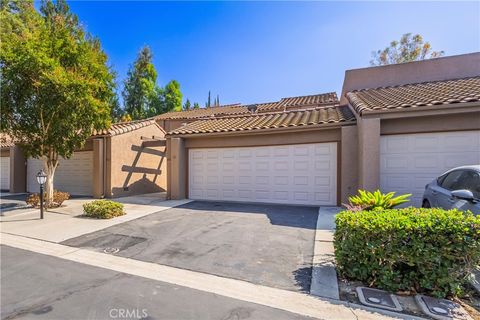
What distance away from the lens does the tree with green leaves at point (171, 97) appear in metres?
32.5

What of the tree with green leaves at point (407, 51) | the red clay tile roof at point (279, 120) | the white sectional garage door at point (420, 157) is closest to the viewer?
the white sectional garage door at point (420, 157)

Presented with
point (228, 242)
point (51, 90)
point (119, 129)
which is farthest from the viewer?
point (119, 129)

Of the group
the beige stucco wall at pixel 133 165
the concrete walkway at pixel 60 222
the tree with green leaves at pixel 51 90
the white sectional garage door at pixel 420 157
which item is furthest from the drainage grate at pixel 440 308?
the beige stucco wall at pixel 133 165

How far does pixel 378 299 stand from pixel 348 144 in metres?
6.63

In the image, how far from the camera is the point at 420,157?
26.2ft

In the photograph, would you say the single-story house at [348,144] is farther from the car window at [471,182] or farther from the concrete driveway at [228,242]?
the car window at [471,182]

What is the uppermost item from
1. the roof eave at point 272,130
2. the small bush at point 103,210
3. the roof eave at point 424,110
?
the roof eave at point 424,110

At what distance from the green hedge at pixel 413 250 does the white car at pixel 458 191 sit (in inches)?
44.5

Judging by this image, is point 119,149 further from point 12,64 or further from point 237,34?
point 237,34

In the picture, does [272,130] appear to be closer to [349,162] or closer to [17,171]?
[349,162]

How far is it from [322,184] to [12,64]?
1195 centimetres

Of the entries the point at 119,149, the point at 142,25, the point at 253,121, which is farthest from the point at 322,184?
the point at 142,25

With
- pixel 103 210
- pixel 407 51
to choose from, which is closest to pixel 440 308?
pixel 103 210

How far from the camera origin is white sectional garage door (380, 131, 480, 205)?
7.56 m
